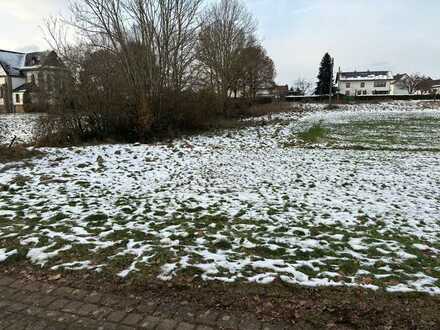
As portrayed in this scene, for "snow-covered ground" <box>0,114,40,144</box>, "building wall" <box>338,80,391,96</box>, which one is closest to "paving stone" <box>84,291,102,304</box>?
"snow-covered ground" <box>0,114,40,144</box>

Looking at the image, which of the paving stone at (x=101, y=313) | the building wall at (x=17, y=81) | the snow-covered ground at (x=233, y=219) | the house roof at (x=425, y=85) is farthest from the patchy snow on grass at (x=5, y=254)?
the house roof at (x=425, y=85)

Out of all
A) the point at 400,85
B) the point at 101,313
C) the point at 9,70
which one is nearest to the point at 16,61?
the point at 9,70

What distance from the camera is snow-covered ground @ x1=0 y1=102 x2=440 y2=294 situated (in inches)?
159

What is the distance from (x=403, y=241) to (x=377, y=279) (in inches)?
51.8

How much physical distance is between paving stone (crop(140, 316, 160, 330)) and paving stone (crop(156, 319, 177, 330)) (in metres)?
0.04

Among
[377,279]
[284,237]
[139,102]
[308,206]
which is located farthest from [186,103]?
[377,279]

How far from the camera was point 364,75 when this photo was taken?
9419cm

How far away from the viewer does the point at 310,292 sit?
11.5 ft

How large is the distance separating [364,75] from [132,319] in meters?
103

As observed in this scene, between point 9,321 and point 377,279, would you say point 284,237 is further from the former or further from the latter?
point 9,321

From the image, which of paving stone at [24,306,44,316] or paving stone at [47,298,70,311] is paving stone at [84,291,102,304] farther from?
paving stone at [24,306,44,316]

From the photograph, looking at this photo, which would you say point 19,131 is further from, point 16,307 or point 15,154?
point 16,307

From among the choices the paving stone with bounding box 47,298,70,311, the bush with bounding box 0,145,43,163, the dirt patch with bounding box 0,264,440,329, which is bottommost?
the paving stone with bounding box 47,298,70,311

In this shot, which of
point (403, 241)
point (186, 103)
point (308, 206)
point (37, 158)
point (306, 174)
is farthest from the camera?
point (186, 103)
